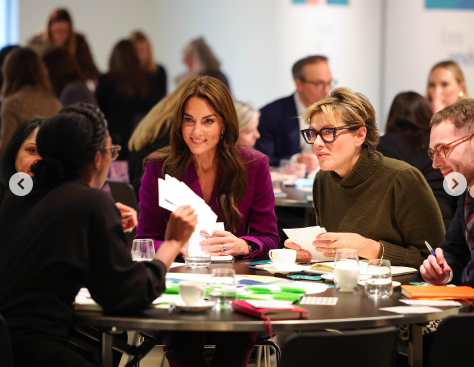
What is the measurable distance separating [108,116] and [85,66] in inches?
36.5

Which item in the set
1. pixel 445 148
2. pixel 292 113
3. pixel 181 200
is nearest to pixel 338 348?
pixel 181 200

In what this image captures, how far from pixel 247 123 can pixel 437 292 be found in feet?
9.93

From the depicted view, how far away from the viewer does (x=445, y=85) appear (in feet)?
21.4

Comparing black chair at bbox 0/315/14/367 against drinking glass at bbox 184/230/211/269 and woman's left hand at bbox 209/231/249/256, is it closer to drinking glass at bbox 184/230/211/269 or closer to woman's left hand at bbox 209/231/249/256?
drinking glass at bbox 184/230/211/269

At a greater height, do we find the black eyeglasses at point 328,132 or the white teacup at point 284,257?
the black eyeglasses at point 328,132

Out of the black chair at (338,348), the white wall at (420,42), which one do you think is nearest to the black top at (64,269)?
the black chair at (338,348)

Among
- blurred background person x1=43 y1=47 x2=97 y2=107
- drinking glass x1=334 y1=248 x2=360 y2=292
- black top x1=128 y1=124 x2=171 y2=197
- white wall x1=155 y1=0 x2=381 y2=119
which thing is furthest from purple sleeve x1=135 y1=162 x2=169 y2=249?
white wall x1=155 y1=0 x2=381 y2=119

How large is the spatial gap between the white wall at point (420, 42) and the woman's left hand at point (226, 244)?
4.66 meters

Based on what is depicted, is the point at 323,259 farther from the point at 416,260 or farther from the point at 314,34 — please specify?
the point at 314,34

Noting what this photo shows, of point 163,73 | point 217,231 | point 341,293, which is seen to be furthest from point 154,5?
point 341,293

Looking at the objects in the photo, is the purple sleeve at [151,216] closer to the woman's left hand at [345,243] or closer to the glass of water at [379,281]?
the woman's left hand at [345,243]

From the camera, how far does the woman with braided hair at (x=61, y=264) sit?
2.13m

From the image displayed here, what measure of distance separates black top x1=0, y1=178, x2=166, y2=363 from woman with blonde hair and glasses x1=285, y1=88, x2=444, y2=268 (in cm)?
106

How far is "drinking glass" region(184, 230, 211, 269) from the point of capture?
114 inches
